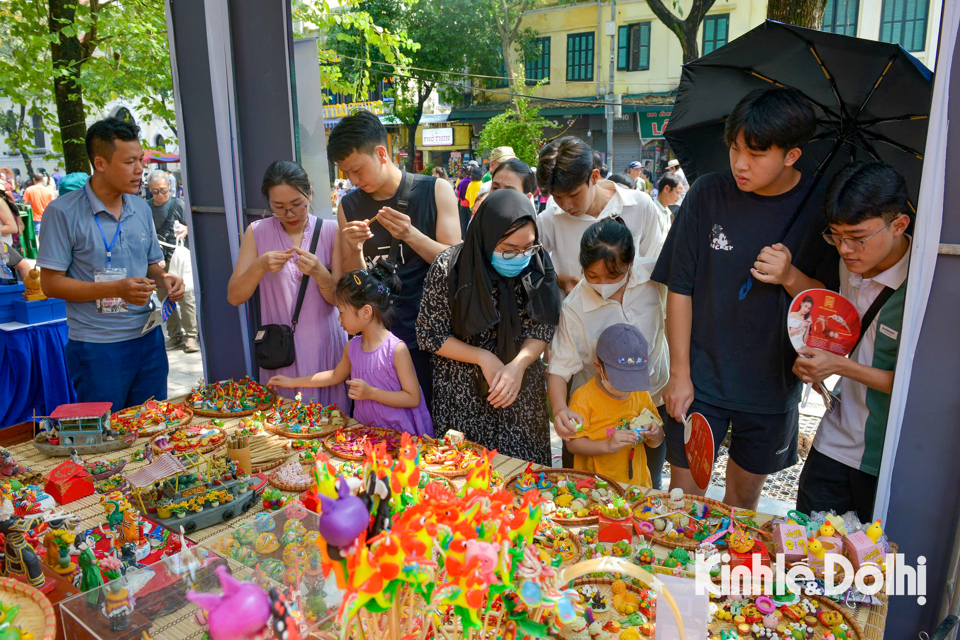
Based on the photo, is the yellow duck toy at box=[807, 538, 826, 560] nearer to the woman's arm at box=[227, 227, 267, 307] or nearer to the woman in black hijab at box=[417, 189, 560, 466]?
the woman in black hijab at box=[417, 189, 560, 466]

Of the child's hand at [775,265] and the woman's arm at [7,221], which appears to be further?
the woman's arm at [7,221]

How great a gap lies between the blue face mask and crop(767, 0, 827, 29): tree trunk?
2.72 m

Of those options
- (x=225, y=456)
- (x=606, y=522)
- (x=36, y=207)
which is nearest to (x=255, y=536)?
(x=225, y=456)

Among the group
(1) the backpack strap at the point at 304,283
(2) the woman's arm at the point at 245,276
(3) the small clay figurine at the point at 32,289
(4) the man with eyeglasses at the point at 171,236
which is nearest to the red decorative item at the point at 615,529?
(1) the backpack strap at the point at 304,283

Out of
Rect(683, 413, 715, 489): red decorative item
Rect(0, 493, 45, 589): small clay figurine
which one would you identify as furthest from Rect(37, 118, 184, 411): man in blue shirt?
Rect(683, 413, 715, 489): red decorative item

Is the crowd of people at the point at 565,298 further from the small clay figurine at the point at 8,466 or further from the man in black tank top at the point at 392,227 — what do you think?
the small clay figurine at the point at 8,466

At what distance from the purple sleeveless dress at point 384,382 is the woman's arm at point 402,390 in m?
0.03

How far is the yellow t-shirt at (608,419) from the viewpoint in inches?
98.9

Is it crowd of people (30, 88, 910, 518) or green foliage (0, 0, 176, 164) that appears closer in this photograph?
crowd of people (30, 88, 910, 518)

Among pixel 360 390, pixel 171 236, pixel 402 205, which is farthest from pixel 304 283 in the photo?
pixel 171 236

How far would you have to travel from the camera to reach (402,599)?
1.17 meters

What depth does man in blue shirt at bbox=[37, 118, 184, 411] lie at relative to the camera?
3020 millimetres

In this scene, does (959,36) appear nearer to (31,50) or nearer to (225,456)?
(225,456)

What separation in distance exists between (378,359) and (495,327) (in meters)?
0.52
